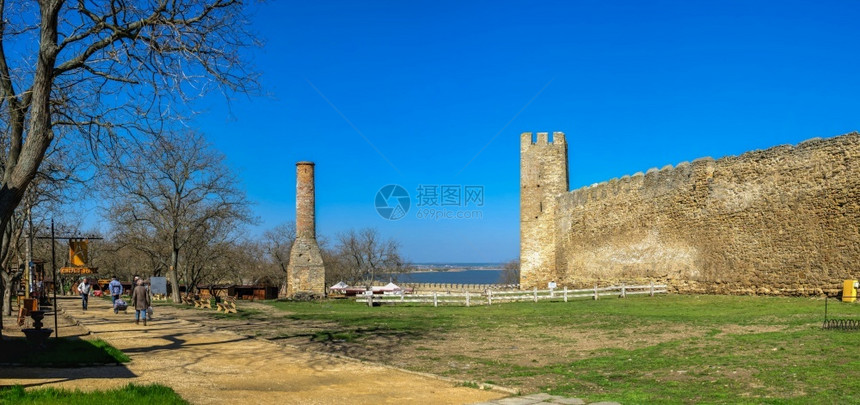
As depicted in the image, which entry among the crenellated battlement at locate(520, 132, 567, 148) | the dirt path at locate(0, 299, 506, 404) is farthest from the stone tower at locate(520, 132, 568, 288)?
the dirt path at locate(0, 299, 506, 404)

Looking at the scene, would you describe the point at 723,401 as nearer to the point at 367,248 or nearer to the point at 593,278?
the point at 593,278

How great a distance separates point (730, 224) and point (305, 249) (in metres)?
21.6

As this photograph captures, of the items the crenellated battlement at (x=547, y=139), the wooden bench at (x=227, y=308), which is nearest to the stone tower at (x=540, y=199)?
the crenellated battlement at (x=547, y=139)

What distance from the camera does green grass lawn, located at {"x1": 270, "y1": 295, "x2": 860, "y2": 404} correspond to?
8141 mm

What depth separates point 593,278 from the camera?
35094mm

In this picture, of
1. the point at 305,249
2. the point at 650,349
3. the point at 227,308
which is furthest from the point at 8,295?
the point at 650,349

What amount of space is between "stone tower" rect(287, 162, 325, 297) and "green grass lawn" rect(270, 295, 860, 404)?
1490cm

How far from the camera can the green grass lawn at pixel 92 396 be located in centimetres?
754

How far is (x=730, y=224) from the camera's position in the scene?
2495 centimetres

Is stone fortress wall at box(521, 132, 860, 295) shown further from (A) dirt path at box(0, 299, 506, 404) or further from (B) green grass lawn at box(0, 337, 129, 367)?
(B) green grass lawn at box(0, 337, 129, 367)

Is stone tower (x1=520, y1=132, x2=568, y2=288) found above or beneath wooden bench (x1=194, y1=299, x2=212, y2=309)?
above

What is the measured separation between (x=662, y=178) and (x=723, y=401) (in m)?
23.6

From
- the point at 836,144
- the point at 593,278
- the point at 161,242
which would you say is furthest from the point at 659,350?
the point at 161,242

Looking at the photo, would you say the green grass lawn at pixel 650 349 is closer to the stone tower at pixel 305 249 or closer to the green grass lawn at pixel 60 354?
the green grass lawn at pixel 60 354
